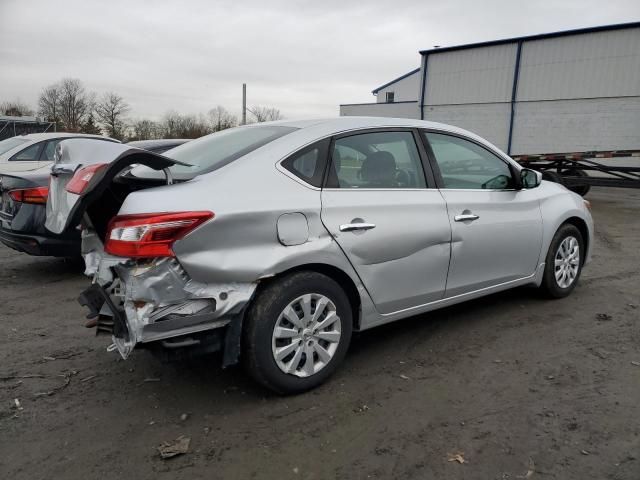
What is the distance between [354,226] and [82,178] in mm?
1607

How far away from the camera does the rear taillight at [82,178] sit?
2902mm

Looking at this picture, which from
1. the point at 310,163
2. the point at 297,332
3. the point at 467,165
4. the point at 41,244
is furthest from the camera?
the point at 41,244

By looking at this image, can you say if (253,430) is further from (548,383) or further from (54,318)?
(54,318)

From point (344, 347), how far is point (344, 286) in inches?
15.0

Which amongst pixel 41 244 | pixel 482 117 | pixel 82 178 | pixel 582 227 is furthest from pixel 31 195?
pixel 482 117

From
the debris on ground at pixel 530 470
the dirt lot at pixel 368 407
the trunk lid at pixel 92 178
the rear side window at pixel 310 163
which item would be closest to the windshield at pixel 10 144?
the dirt lot at pixel 368 407

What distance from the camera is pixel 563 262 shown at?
4863mm

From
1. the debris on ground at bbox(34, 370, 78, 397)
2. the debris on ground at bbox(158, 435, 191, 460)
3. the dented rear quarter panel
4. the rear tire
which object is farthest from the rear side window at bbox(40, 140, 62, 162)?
the rear tire

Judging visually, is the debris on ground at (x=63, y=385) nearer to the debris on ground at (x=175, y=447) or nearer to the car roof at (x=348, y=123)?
the debris on ground at (x=175, y=447)

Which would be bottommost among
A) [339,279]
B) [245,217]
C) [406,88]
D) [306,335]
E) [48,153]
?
[306,335]

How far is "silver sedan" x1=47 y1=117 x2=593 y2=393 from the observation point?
106 inches

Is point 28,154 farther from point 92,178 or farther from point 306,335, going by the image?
point 306,335

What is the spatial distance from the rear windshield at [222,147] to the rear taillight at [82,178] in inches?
18.1

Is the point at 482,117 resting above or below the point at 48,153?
above
